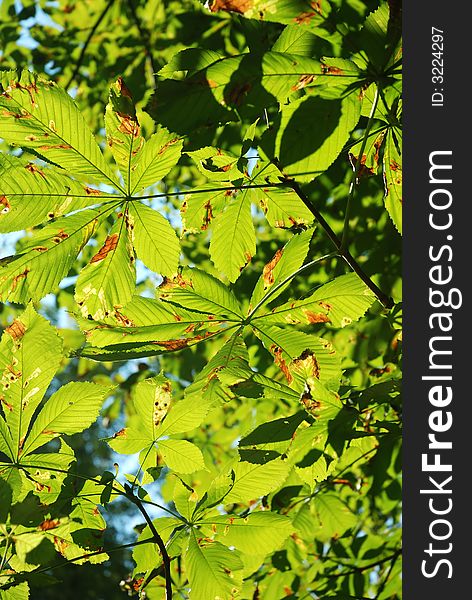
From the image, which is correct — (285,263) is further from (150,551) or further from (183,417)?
(150,551)

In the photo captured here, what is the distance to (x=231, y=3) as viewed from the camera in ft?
2.20

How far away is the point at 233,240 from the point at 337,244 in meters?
0.21

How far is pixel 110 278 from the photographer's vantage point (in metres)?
0.91

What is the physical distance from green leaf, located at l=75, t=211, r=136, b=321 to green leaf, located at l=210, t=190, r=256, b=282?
0.15m

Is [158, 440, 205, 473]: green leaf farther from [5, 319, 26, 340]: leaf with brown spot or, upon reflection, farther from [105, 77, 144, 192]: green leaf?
[105, 77, 144, 192]: green leaf

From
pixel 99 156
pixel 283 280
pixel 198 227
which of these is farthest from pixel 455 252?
pixel 99 156

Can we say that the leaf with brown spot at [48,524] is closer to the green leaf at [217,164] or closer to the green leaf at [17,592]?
the green leaf at [17,592]

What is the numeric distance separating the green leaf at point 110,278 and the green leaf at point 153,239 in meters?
0.01

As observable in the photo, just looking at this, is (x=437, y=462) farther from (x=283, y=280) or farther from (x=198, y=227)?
(x=198, y=227)

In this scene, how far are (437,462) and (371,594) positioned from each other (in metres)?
1.42

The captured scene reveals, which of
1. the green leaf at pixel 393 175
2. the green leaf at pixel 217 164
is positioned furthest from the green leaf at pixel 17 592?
the green leaf at pixel 393 175

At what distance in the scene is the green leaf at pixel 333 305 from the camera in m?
0.96

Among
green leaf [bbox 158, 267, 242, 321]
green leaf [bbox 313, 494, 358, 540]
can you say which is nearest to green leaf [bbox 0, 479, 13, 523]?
green leaf [bbox 158, 267, 242, 321]

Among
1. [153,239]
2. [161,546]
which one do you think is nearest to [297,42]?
[153,239]
